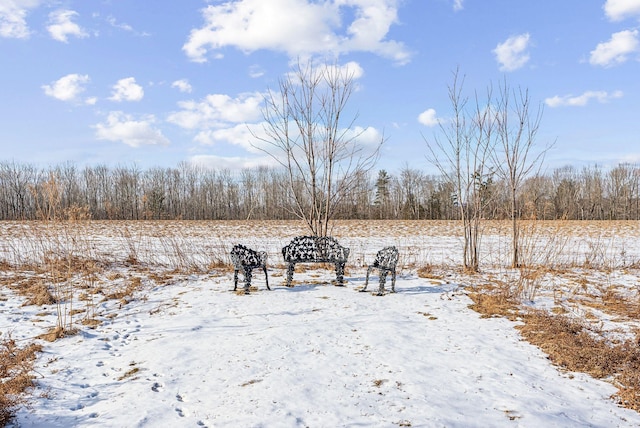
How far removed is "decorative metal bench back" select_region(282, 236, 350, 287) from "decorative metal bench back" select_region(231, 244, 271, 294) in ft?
1.82

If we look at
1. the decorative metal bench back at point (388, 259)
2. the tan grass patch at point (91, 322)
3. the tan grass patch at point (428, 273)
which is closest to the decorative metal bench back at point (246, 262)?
the decorative metal bench back at point (388, 259)

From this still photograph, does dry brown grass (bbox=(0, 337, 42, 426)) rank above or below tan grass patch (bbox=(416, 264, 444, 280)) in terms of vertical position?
below

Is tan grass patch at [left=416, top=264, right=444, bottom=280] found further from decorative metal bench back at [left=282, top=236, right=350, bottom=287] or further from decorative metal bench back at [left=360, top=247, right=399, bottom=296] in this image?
decorative metal bench back at [left=282, top=236, right=350, bottom=287]

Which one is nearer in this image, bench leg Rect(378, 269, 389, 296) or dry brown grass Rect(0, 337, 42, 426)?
dry brown grass Rect(0, 337, 42, 426)

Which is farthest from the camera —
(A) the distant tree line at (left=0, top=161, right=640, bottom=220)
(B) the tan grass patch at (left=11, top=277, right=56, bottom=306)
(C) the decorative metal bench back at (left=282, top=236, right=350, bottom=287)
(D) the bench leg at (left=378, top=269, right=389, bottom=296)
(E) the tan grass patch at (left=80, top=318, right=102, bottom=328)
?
(A) the distant tree line at (left=0, top=161, right=640, bottom=220)

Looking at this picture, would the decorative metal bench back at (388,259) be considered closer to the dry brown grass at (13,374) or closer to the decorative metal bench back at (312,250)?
the decorative metal bench back at (312,250)

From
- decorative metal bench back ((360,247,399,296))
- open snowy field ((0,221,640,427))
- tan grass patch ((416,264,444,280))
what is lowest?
open snowy field ((0,221,640,427))

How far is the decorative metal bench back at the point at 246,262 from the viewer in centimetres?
695

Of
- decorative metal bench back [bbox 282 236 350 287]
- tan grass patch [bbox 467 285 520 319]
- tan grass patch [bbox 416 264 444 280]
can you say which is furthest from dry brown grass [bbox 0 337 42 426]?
tan grass patch [bbox 416 264 444 280]

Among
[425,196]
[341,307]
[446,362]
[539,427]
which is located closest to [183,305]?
[341,307]

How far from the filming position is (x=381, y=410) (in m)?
3.03

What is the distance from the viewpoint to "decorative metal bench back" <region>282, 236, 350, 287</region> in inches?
298

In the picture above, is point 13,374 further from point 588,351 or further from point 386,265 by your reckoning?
point 588,351

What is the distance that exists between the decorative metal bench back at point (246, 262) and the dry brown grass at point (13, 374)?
125 inches
